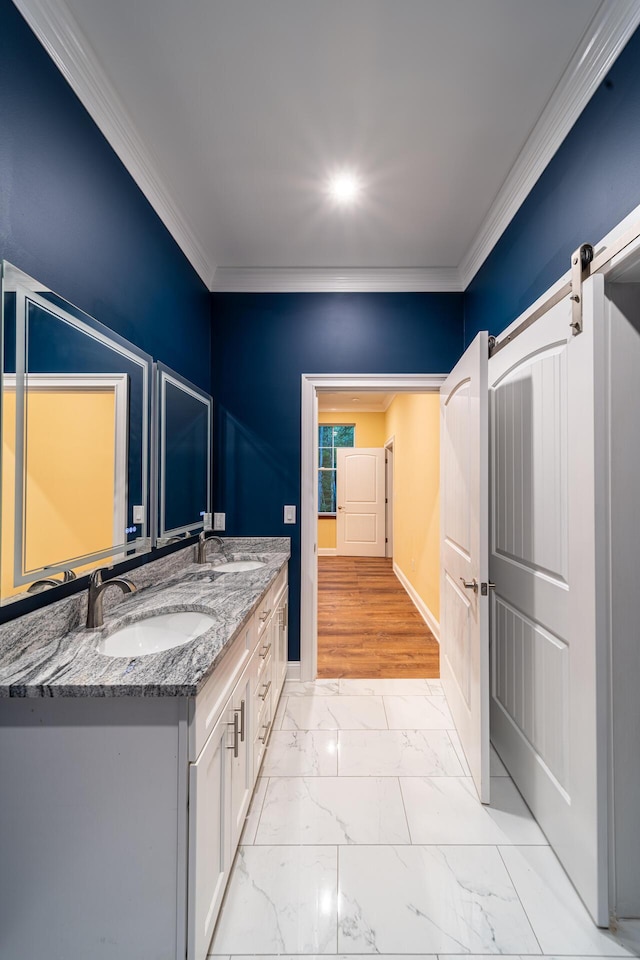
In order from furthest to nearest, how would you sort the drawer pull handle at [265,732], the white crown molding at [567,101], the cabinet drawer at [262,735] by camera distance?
the drawer pull handle at [265,732] → the cabinet drawer at [262,735] → the white crown molding at [567,101]

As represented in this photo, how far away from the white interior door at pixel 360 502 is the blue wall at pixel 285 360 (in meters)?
4.51

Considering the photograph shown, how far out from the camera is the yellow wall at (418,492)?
12.6 feet

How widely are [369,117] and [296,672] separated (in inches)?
115

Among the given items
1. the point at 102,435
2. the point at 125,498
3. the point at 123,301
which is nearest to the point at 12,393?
the point at 102,435

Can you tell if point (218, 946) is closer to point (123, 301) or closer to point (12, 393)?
point (12, 393)

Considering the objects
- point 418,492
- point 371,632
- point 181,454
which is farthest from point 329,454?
point 181,454

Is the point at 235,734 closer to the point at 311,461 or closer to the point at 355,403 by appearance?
the point at 311,461

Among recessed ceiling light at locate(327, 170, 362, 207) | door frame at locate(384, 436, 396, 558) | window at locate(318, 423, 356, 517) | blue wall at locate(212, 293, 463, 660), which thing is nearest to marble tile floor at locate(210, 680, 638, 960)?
blue wall at locate(212, 293, 463, 660)

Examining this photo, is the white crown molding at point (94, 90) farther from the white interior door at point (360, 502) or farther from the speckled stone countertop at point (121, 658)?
the white interior door at point (360, 502)

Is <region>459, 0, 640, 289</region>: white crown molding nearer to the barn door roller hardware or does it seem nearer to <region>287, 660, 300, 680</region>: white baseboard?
the barn door roller hardware

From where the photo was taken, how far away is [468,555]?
188 centimetres

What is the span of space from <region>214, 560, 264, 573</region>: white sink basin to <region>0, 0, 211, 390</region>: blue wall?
1211 mm

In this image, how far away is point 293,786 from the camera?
5.79 ft

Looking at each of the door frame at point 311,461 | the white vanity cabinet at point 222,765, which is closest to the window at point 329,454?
the door frame at point 311,461
